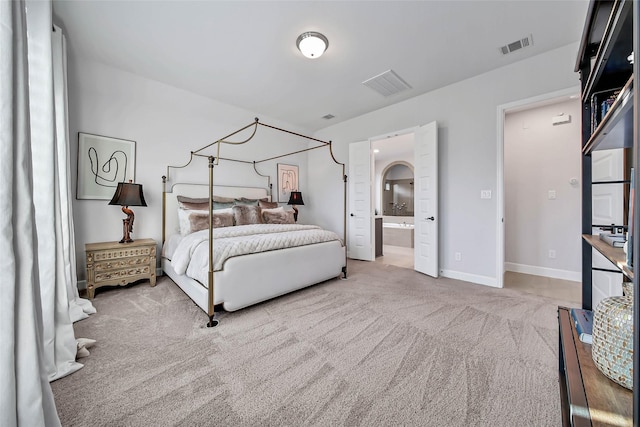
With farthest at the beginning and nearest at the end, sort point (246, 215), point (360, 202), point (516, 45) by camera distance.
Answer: point (360, 202), point (246, 215), point (516, 45)

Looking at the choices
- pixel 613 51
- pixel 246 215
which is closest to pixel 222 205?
pixel 246 215

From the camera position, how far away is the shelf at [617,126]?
2.16 feet

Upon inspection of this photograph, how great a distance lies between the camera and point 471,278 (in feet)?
10.8

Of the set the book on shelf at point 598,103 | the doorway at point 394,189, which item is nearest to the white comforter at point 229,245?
the book on shelf at point 598,103

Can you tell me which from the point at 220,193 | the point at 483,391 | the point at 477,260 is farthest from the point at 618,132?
the point at 220,193

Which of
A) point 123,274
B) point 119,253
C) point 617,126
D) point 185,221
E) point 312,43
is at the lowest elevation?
point 123,274

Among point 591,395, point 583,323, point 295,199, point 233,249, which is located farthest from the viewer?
point 295,199

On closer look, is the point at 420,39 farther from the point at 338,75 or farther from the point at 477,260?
the point at 477,260

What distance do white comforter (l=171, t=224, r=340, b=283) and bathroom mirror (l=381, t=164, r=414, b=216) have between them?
664 centimetres

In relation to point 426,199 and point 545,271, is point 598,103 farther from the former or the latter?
point 545,271

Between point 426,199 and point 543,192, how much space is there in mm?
1725

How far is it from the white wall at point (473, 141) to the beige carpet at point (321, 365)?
873mm

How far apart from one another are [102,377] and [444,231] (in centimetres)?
388

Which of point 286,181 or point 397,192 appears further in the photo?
point 397,192
